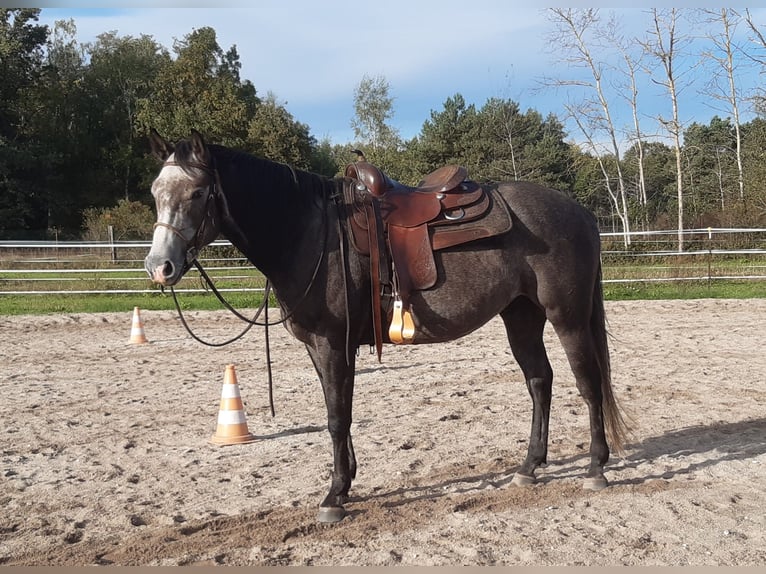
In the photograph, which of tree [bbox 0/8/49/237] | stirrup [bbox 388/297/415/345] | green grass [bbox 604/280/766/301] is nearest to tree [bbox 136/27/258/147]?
tree [bbox 0/8/49/237]

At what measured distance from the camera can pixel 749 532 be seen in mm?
3262

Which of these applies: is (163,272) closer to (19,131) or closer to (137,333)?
(137,333)

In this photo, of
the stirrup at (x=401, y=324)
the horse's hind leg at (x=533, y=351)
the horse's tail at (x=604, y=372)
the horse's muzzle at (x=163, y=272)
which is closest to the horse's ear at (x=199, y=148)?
the horse's muzzle at (x=163, y=272)

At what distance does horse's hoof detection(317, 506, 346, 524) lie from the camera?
11.6 feet

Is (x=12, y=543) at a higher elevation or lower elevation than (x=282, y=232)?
lower

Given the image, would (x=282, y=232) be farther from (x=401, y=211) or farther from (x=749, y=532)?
(x=749, y=532)

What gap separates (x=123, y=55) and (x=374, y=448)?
4781 centimetres

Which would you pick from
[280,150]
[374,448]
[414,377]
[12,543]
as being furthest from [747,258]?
[280,150]

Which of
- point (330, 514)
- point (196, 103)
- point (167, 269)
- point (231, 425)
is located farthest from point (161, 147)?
point (196, 103)

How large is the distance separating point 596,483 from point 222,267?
13.8 meters

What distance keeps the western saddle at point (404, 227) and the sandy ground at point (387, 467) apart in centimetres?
115

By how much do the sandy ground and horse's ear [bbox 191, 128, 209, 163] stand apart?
6.69 ft

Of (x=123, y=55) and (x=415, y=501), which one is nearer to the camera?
(x=415, y=501)

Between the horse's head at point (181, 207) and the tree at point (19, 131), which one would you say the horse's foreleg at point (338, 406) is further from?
the tree at point (19, 131)
